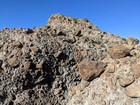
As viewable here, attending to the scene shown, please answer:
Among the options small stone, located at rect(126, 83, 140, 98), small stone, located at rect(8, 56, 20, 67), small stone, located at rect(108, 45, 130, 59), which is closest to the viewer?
small stone, located at rect(126, 83, 140, 98)

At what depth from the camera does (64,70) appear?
1480 centimetres

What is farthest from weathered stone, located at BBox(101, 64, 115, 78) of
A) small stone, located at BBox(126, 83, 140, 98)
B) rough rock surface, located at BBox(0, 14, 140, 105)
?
small stone, located at BBox(126, 83, 140, 98)

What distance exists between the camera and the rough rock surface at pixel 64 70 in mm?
13258

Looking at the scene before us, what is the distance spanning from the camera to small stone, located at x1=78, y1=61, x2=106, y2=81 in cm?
1420

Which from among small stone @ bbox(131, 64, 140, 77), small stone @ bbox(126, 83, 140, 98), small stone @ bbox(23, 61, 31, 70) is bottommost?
small stone @ bbox(126, 83, 140, 98)

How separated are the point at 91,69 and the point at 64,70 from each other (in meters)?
1.48

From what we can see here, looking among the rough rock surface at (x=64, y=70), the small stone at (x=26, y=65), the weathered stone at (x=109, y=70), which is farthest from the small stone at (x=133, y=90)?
the small stone at (x=26, y=65)

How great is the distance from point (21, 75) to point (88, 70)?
11.0 feet

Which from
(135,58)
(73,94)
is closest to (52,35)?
(73,94)

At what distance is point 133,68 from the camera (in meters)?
13.4

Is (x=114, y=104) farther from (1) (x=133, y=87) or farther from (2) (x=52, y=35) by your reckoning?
(2) (x=52, y=35)

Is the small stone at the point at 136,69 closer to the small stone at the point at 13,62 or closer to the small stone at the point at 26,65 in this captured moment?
the small stone at the point at 26,65

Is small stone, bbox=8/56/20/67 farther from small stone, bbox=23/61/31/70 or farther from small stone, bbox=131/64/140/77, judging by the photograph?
small stone, bbox=131/64/140/77

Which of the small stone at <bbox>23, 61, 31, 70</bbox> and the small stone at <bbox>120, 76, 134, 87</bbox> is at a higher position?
the small stone at <bbox>23, 61, 31, 70</bbox>
